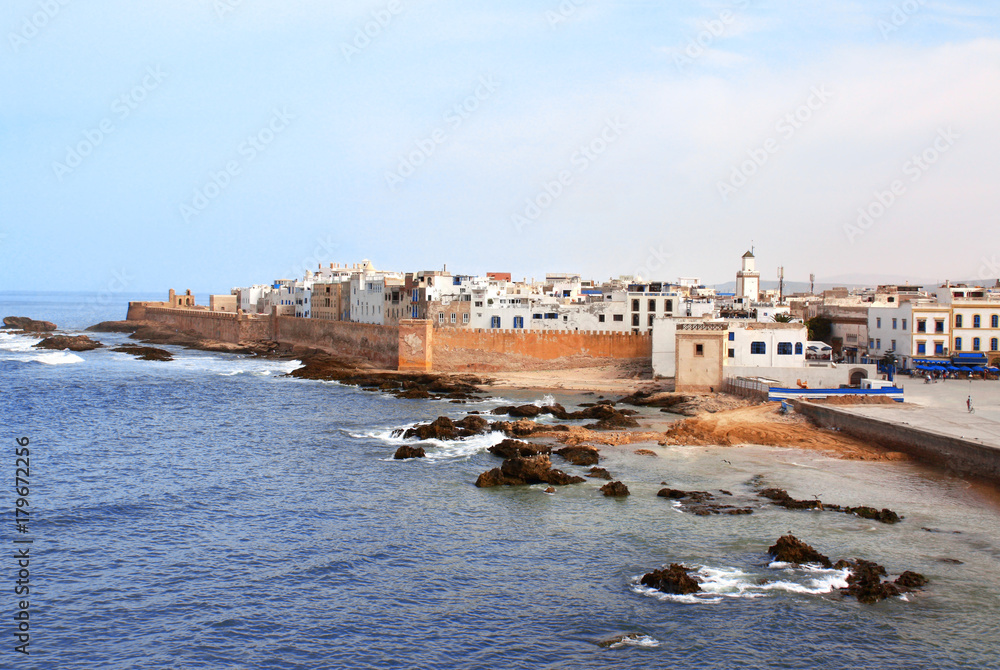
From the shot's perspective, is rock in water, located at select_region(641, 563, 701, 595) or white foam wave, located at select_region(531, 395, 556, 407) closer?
rock in water, located at select_region(641, 563, 701, 595)

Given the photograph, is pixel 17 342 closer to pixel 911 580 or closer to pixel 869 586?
pixel 869 586

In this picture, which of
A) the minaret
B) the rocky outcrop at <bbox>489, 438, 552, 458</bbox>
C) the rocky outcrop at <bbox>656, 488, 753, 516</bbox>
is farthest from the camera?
the minaret

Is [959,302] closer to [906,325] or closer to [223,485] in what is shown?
[906,325]

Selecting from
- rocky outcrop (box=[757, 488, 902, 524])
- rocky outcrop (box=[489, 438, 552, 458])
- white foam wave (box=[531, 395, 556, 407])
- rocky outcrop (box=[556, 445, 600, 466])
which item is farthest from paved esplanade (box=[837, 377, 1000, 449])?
white foam wave (box=[531, 395, 556, 407])

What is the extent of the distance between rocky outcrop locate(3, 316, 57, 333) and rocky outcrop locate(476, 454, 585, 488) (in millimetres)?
94267

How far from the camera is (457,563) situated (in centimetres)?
1722

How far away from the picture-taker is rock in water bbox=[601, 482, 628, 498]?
71.7ft

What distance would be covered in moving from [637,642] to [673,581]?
230cm

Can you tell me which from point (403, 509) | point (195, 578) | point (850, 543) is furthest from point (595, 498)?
point (195, 578)

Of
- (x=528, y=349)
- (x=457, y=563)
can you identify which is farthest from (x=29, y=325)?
(x=457, y=563)

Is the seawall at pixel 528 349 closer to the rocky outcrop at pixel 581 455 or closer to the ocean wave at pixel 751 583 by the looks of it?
the rocky outcrop at pixel 581 455

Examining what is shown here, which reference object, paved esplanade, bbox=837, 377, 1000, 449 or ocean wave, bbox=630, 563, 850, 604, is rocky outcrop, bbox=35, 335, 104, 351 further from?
ocean wave, bbox=630, 563, 850, 604

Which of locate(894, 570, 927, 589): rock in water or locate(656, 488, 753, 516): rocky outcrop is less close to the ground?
locate(656, 488, 753, 516): rocky outcrop

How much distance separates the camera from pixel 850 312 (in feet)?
167
